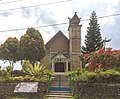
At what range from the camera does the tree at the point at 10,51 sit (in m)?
40.4

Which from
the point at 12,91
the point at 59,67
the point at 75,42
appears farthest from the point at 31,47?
the point at 12,91

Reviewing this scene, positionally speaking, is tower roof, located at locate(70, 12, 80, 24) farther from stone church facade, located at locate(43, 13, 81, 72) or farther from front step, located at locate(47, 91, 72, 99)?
front step, located at locate(47, 91, 72, 99)

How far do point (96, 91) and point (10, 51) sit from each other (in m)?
22.3

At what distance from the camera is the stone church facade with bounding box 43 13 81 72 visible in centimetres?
4631

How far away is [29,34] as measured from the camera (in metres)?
38.6

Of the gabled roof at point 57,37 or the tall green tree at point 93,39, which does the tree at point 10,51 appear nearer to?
the gabled roof at point 57,37

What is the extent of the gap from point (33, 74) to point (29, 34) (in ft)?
49.8

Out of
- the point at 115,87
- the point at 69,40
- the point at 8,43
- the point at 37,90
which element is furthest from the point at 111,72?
the point at 69,40

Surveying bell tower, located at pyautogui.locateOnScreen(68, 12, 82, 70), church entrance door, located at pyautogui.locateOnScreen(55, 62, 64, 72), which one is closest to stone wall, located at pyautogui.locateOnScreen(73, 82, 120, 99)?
church entrance door, located at pyautogui.locateOnScreen(55, 62, 64, 72)

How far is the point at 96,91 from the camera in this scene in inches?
831

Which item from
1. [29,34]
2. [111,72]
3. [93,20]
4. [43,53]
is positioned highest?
[93,20]

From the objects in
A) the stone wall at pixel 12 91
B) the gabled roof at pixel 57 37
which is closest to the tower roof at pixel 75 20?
the gabled roof at pixel 57 37

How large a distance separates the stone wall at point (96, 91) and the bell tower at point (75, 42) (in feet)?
83.0

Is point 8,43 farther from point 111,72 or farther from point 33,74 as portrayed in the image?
point 111,72
